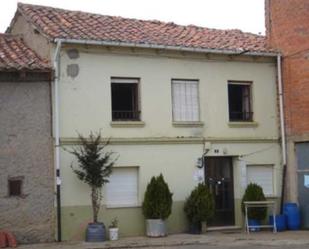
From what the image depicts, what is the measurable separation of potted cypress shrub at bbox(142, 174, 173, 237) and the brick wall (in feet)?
16.2

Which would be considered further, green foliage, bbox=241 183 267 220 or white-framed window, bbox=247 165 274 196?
white-framed window, bbox=247 165 274 196

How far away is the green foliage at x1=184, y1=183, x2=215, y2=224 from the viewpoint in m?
19.1

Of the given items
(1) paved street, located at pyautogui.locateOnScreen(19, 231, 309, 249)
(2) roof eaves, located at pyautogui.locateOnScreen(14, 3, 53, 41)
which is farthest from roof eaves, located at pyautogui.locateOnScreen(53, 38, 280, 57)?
(1) paved street, located at pyautogui.locateOnScreen(19, 231, 309, 249)

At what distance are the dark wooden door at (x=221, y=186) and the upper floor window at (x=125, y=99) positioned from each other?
9.44 feet

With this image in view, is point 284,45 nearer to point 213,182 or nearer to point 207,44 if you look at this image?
point 207,44

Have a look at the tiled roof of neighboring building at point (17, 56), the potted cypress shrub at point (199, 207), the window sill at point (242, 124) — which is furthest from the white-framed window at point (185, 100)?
the tiled roof of neighboring building at point (17, 56)

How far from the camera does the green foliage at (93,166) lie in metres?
17.8

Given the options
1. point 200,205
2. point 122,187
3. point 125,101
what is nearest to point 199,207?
point 200,205

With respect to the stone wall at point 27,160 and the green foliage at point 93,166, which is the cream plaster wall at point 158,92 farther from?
the stone wall at point 27,160

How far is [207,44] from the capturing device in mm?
20656

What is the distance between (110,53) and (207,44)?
11.1ft

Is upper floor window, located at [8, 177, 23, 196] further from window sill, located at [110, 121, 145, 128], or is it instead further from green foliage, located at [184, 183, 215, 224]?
green foliage, located at [184, 183, 215, 224]

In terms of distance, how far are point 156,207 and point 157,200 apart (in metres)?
0.20

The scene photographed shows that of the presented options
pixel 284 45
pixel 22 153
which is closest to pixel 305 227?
pixel 284 45
